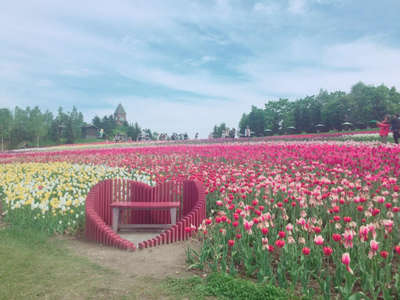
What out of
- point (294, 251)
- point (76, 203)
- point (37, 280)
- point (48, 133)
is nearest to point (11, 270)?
point (37, 280)

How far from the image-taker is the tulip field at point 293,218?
369cm

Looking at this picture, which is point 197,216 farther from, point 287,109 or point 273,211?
point 287,109

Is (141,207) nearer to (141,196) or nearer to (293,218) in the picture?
(141,196)

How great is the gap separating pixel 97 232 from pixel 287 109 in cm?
7273

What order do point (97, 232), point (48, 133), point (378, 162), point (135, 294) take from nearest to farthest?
point (135, 294)
point (97, 232)
point (378, 162)
point (48, 133)

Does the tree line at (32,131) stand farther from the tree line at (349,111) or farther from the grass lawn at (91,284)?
the grass lawn at (91,284)

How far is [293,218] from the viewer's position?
5543 millimetres

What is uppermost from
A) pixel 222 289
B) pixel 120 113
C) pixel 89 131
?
pixel 120 113

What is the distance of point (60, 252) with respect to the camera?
545cm

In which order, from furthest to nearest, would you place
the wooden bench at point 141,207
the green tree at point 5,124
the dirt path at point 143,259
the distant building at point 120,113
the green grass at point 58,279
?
the distant building at point 120,113 < the green tree at point 5,124 < the wooden bench at point 141,207 < the dirt path at point 143,259 < the green grass at point 58,279

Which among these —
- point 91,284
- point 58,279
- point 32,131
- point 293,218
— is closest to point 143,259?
point 91,284

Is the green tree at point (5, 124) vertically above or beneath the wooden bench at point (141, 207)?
above

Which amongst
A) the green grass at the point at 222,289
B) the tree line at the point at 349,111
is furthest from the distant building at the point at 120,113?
the green grass at the point at 222,289

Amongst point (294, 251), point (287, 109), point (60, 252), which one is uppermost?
point (287, 109)
